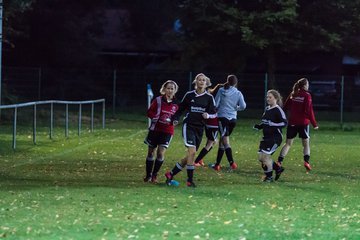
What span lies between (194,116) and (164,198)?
97.4 inches

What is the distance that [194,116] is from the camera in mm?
15227

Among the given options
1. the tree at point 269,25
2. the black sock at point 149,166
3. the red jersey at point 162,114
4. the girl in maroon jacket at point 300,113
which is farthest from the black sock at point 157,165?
the tree at point 269,25

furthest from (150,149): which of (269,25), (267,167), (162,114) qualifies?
(269,25)

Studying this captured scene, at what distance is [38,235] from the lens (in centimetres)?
970

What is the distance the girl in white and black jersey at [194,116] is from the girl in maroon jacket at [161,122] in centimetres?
15

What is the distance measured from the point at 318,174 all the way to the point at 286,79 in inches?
948

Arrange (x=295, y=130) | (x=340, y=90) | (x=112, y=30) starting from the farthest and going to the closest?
1. (x=112, y=30)
2. (x=340, y=90)
3. (x=295, y=130)

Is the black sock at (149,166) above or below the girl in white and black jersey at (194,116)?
below

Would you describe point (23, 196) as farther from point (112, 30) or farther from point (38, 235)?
point (112, 30)

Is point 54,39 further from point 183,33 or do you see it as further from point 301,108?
point 301,108

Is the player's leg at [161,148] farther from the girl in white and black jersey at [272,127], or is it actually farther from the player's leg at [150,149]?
the girl in white and black jersey at [272,127]

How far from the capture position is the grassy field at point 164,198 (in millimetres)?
10125

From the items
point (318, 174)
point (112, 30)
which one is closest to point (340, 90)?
point (112, 30)

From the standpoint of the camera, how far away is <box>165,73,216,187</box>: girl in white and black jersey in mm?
15023
